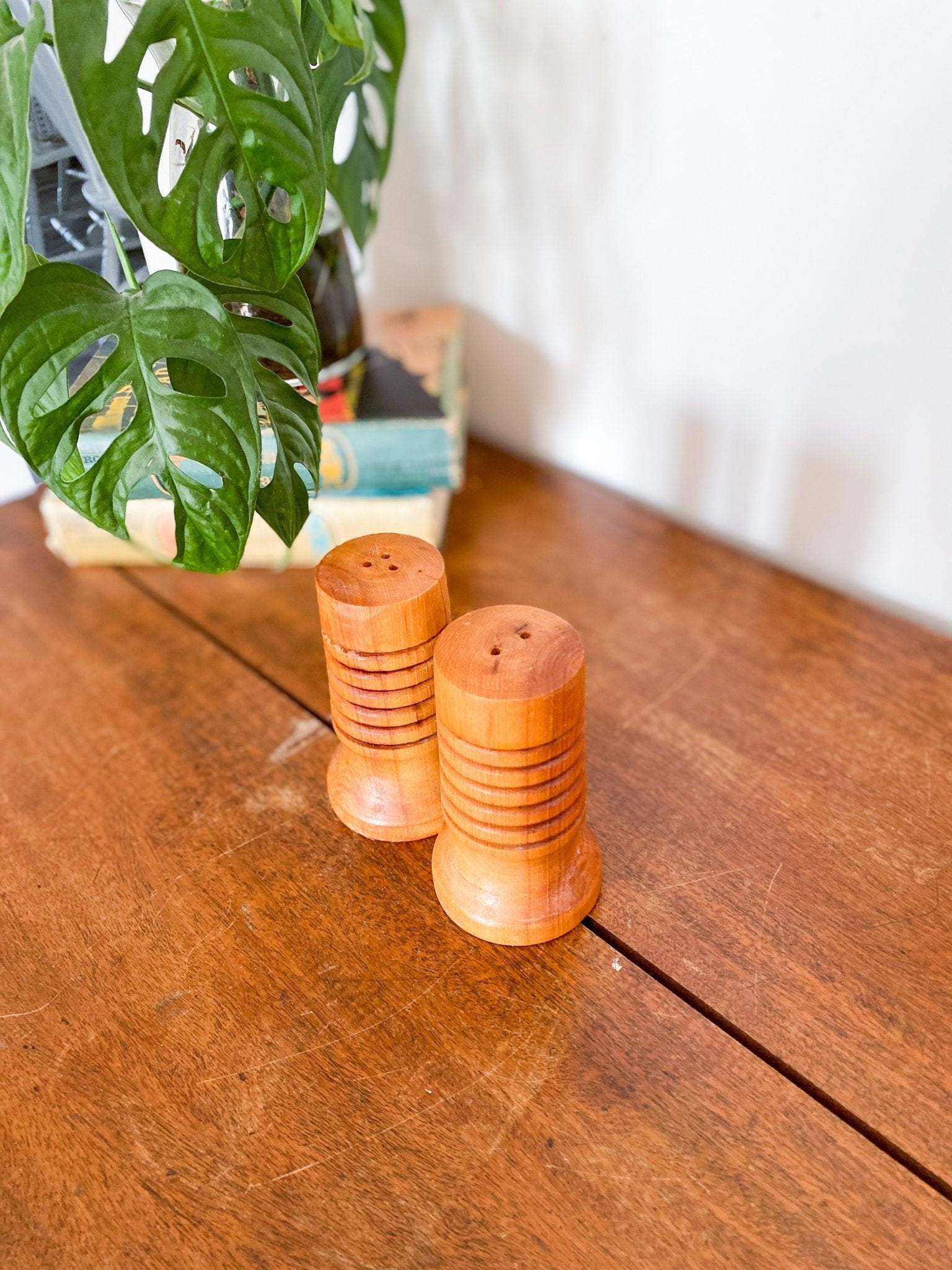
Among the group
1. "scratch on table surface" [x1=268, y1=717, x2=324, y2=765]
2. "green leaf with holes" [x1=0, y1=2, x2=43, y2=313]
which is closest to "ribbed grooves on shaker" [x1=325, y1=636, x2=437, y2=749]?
"scratch on table surface" [x1=268, y1=717, x2=324, y2=765]

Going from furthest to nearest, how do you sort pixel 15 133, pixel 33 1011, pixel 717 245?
pixel 717 245 < pixel 33 1011 < pixel 15 133

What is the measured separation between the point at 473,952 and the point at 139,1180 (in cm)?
19

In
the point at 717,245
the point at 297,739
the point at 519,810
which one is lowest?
the point at 297,739

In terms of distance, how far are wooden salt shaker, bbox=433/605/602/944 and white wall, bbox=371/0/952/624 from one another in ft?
1.29

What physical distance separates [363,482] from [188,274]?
34cm

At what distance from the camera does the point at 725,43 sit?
0.69m

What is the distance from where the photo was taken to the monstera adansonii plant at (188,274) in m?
Answer: 0.43

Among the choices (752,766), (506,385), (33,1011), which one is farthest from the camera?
(506,385)

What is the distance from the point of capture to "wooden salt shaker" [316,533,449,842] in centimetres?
52

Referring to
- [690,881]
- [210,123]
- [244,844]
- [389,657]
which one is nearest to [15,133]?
[210,123]

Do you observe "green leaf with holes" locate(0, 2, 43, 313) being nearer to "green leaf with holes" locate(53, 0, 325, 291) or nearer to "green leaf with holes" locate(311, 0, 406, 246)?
"green leaf with holes" locate(53, 0, 325, 291)

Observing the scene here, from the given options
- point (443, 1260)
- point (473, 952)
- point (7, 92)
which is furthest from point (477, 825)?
point (7, 92)

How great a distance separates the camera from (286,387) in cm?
53

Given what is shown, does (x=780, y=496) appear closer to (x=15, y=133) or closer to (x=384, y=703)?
(x=384, y=703)
